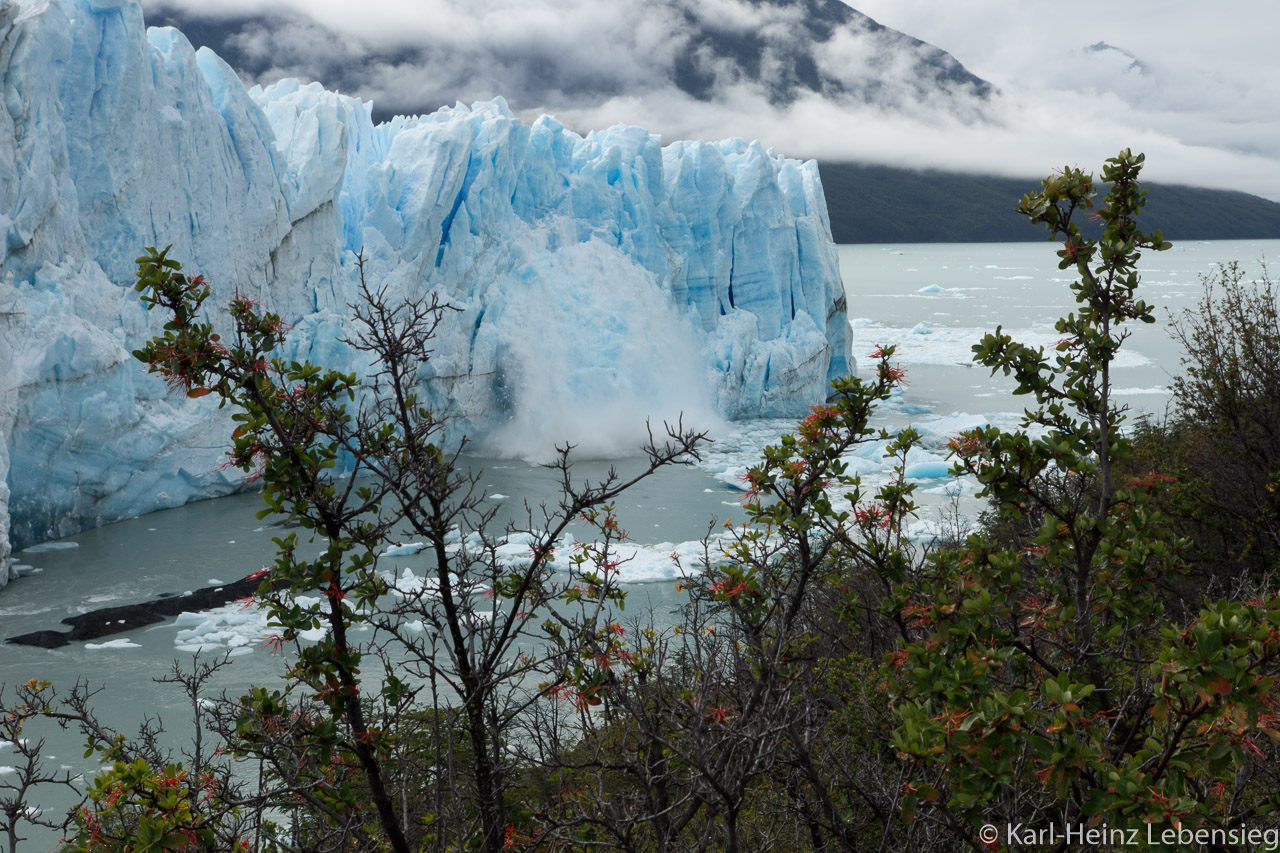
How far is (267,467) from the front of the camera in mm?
2520

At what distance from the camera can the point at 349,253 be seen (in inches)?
635

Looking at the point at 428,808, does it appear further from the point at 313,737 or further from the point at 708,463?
the point at 708,463

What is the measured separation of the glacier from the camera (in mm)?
12203

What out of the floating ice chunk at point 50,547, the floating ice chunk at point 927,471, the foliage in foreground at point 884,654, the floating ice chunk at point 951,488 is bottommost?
the floating ice chunk at point 951,488

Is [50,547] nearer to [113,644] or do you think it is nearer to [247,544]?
[247,544]

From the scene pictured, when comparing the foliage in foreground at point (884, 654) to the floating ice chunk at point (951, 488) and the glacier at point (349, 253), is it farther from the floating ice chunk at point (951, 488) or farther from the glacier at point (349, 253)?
the floating ice chunk at point (951, 488)

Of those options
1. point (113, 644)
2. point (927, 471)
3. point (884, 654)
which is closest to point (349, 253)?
point (113, 644)

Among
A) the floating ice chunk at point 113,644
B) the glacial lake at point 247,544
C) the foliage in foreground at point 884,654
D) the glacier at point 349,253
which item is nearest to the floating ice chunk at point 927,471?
the glacial lake at point 247,544

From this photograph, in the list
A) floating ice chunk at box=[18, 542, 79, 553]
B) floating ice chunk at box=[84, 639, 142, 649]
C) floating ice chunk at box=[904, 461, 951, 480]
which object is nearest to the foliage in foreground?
floating ice chunk at box=[84, 639, 142, 649]

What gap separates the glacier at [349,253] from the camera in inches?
480

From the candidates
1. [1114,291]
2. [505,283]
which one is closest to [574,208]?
[505,283]

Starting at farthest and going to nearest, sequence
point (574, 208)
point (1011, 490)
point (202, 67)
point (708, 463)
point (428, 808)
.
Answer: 1. point (574, 208)
2. point (708, 463)
3. point (202, 67)
4. point (428, 808)
5. point (1011, 490)

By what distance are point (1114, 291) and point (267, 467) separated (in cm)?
239

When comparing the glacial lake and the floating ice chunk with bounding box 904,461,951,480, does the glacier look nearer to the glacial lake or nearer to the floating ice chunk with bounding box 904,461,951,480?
the glacial lake
